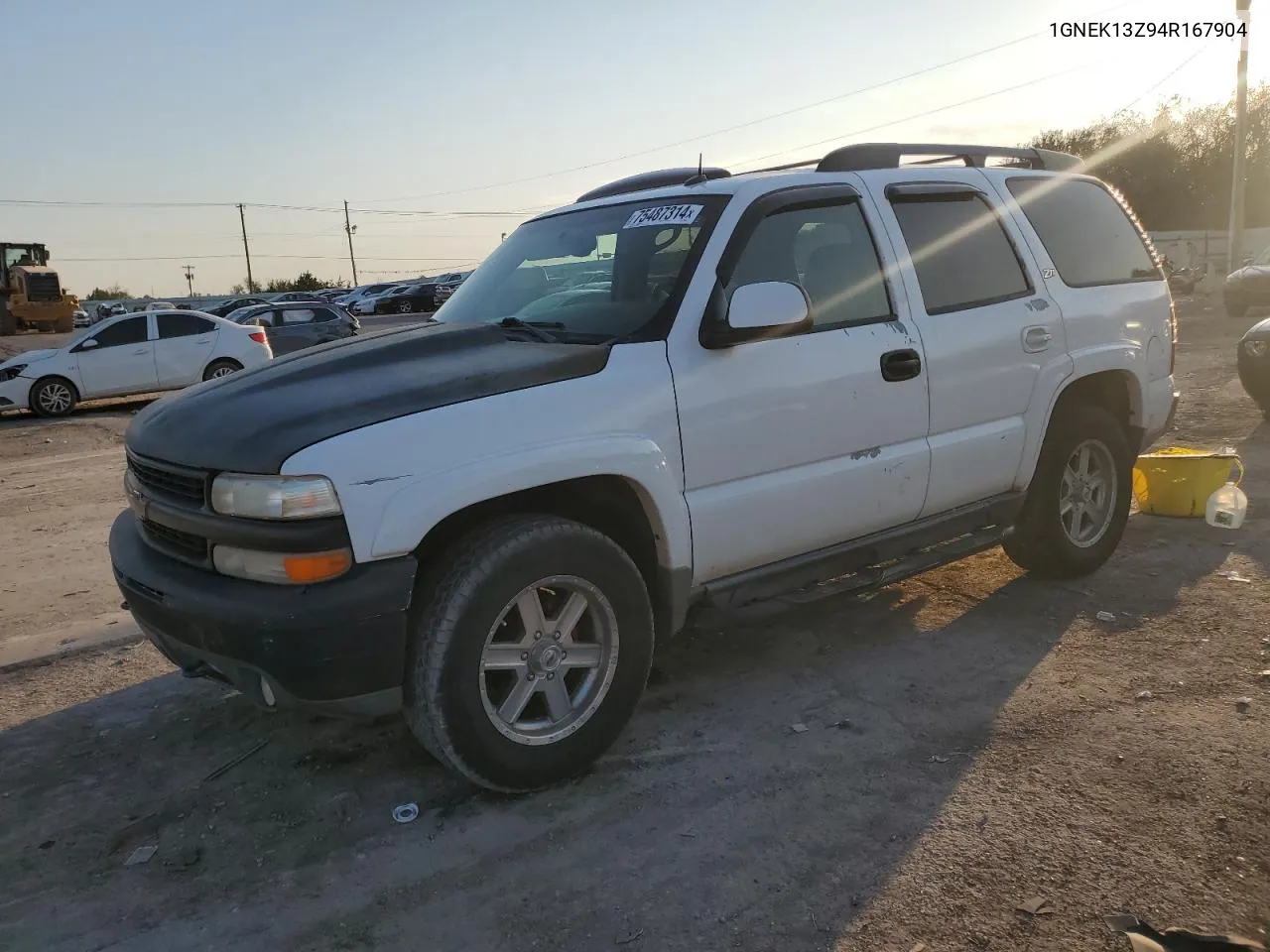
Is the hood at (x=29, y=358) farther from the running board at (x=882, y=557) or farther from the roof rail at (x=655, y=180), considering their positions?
the running board at (x=882, y=557)

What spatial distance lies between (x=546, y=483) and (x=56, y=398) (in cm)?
1468

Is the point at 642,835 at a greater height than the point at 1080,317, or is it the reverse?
the point at 1080,317

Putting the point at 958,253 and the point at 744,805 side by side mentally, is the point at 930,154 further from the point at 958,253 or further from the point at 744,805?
the point at 744,805

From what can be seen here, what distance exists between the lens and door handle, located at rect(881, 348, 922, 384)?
3.96 metres

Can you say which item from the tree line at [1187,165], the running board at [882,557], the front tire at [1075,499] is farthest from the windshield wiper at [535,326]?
the tree line at [1187,165]

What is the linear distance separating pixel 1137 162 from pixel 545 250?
56.4 metres

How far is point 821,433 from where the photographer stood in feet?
12.4

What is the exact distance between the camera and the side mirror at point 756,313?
134 inches

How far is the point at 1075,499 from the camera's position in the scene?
5086 millimetres

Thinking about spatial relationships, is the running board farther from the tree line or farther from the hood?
the tree line

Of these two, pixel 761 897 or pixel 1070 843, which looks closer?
pixel 761 897

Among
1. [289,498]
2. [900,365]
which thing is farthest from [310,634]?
[900,365]

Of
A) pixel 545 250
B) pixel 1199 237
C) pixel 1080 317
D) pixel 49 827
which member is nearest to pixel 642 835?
pixel 49 827

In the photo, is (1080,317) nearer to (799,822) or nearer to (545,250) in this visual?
(545,250)
